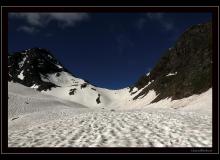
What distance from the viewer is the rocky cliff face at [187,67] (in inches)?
1524

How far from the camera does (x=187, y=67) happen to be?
5144cm

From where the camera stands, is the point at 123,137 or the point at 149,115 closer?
the point at 123,137

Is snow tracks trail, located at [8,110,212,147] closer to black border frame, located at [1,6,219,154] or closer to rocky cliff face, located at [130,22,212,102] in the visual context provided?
black border frame, located at [1,6,219,154]
